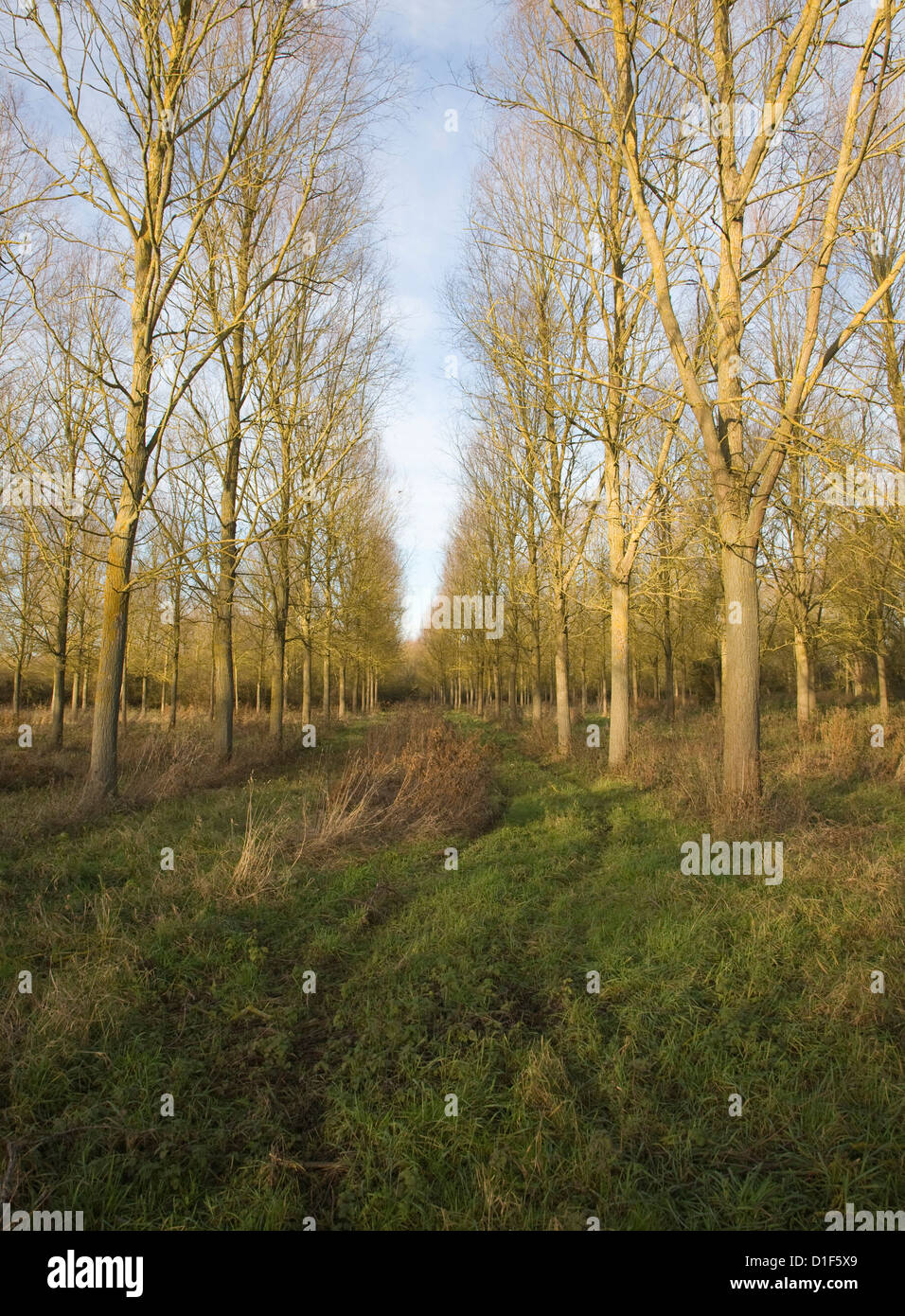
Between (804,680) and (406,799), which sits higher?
(804,680)

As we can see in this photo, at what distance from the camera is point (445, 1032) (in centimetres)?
318

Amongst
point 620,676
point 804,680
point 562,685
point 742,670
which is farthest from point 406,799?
point 804,680

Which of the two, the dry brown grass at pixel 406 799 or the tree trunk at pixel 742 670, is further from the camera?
the tree trunk at pixel 742 670

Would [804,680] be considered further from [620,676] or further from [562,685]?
[620,676]

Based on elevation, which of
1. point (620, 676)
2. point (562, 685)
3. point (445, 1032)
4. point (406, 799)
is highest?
point (620, 676)

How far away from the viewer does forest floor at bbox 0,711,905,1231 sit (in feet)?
7.51

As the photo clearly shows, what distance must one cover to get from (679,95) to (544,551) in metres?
8.48

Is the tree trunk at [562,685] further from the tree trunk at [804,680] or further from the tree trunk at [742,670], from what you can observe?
the tree trunk at [742,670]

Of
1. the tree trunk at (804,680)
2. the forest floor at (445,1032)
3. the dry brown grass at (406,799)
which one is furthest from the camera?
the tree trunk at (804,680)

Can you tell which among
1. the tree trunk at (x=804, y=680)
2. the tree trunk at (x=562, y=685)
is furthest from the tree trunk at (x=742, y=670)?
the tree trunk at (x=804, y=680)

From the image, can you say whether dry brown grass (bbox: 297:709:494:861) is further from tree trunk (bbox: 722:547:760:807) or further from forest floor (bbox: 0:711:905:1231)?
tree trunk (bbox: 722:547:760:807)

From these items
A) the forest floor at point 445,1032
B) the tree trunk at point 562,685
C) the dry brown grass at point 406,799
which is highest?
the tree trunk at point 562,685

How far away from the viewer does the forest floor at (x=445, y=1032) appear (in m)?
2.29

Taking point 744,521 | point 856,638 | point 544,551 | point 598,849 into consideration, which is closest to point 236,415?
point 544,551
